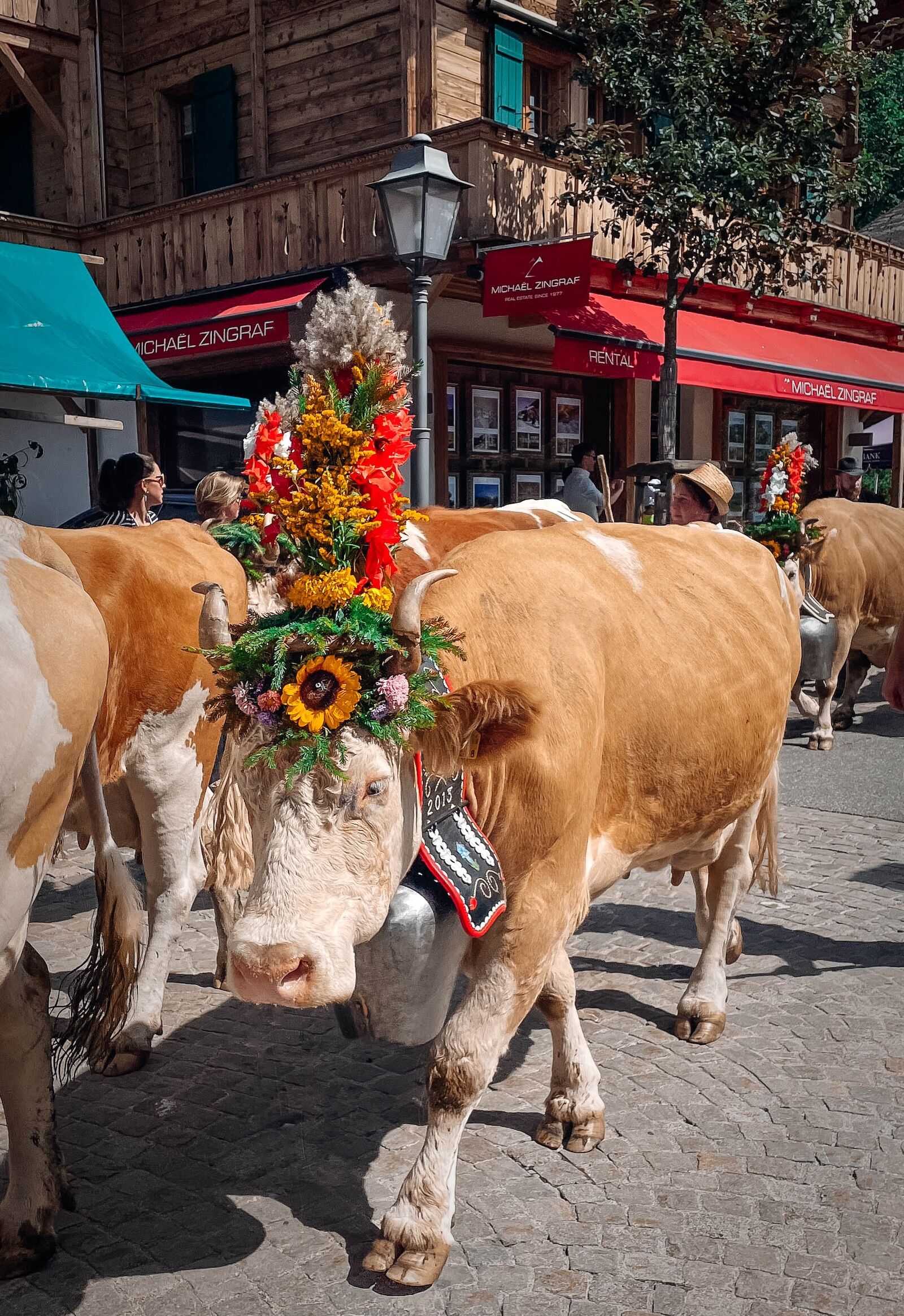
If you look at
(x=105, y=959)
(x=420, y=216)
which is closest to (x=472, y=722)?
(x=105, y=959)

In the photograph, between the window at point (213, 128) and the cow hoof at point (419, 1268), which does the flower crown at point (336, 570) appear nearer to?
the cow hoof at point (419, 1268)

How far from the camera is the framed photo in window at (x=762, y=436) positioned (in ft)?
58.0

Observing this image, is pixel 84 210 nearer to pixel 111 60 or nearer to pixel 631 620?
pixel 111 60

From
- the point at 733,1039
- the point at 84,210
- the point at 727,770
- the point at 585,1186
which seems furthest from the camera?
the point at 84,210

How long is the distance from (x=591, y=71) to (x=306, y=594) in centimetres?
952

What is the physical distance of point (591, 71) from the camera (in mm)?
10375

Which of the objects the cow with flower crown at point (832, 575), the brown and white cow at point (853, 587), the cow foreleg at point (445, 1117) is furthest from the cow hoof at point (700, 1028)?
the brown and white cow at point (853, 587)

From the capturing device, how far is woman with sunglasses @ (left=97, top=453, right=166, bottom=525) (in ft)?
19.4

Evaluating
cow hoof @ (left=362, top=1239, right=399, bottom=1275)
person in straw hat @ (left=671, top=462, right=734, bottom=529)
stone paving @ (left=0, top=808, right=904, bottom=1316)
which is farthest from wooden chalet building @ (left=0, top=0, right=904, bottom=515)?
cow hoof @ (left=362, top=1239, right=399, bottom=1275)

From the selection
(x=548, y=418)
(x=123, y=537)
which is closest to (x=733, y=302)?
(x=548, y=418)

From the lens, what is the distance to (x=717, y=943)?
4.04 metres

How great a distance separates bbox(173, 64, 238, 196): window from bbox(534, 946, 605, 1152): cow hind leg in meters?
13.1

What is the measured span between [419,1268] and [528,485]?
41.7 feet

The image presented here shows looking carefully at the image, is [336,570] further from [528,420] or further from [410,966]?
[528,420]
